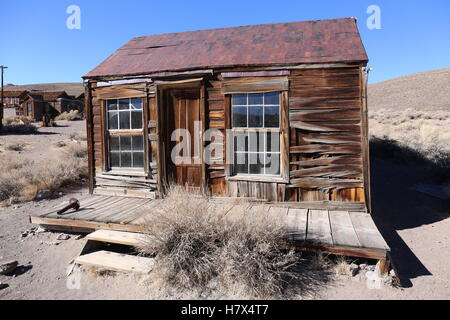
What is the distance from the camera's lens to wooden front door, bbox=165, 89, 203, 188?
5.80 meters

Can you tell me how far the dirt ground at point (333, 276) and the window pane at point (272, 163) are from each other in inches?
84.5

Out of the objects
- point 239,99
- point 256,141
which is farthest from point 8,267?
point 239,99

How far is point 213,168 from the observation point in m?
5.66

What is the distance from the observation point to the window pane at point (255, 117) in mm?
5387

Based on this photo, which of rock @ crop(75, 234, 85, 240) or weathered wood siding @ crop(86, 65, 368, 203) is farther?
rock @ crop(75, 234, 85, 240)

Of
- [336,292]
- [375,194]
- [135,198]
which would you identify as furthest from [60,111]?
[336,292]

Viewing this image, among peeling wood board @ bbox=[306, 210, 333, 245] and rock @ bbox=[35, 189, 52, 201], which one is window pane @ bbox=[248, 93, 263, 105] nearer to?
peeling wood board @ bbox=[306, 210, 333, 245]

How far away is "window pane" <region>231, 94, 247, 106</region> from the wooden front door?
2.32ft

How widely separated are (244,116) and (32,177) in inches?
257

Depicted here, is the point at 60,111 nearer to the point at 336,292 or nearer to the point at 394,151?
the point at 394,151

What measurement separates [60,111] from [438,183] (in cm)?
3438

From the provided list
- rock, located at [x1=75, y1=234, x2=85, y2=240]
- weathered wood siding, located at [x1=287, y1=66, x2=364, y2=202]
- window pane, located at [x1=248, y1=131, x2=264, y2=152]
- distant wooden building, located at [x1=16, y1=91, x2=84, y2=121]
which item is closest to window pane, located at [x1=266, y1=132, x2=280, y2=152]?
window pane, located at [x1=248, y1=131, x2=264, y2=152]
